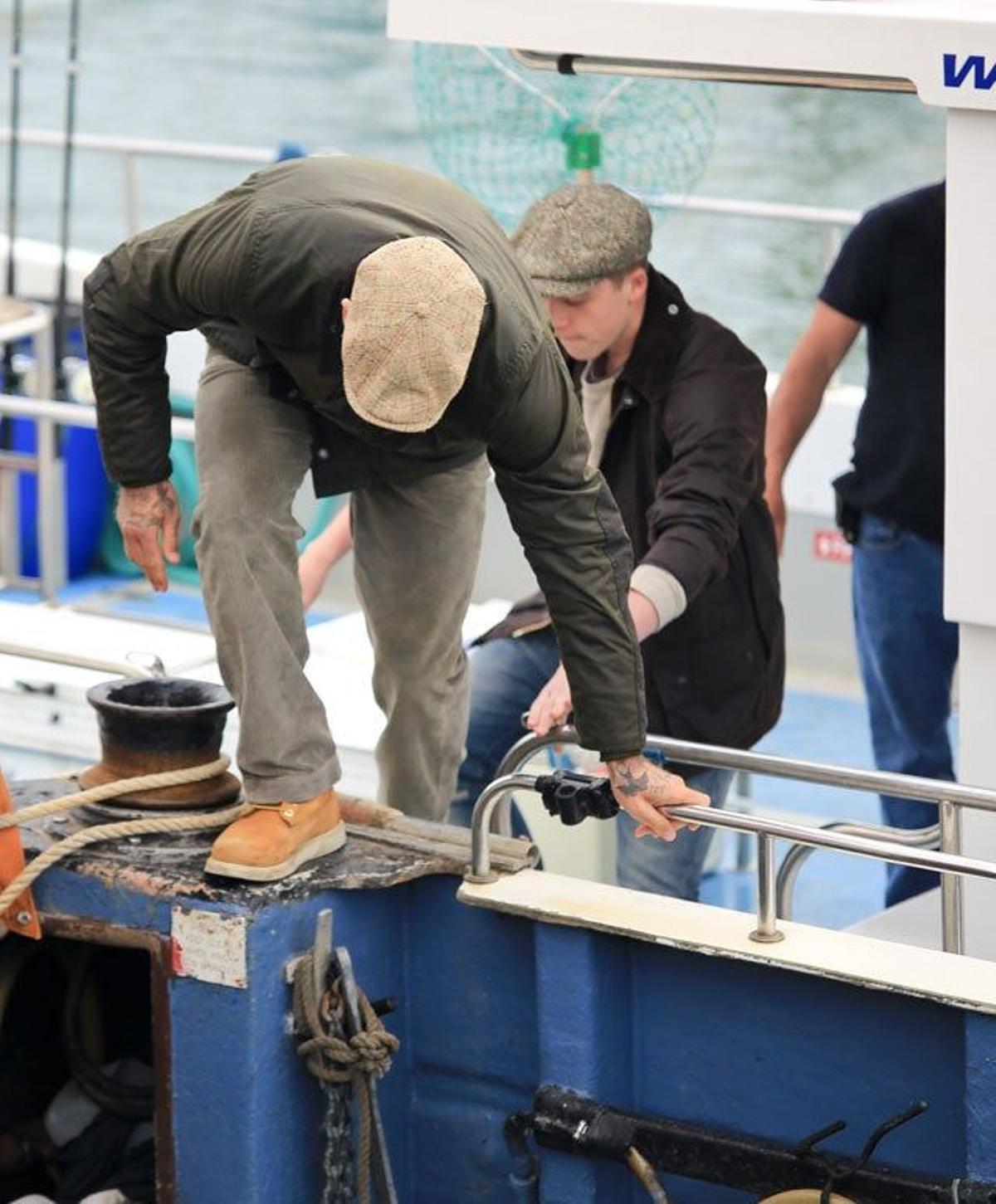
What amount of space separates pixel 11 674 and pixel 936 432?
8.38ft

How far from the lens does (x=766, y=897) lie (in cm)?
350

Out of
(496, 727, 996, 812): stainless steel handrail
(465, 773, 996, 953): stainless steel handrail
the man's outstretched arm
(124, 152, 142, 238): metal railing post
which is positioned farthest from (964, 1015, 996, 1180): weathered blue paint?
(124, 152, 142, 238): metal railing post

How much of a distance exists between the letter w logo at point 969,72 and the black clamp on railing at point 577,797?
1311 millimetres

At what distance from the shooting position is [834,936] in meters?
3.60

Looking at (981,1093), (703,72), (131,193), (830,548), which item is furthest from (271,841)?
(131,193)

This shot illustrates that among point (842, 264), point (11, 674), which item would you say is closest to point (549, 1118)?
point (842, 264)

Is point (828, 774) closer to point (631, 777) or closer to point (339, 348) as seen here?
point (631, 777)

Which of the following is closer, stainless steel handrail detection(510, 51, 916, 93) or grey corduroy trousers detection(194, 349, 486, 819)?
grey corduroy trousers detection(194, 349, 486, 819)

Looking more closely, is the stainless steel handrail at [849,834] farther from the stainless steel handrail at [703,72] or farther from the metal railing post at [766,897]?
the stainless steel handrail at [703,72]

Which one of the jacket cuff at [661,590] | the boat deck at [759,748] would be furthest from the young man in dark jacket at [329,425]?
the boat deck at [759,748]

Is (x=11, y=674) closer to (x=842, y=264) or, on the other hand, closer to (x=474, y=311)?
(x=842, y=264)

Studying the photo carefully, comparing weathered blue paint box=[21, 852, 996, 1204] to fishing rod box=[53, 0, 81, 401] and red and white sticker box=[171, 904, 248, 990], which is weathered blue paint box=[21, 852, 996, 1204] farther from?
fishing rod box=[53, 0, 81, 401]

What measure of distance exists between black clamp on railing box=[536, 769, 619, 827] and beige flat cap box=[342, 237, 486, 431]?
694mm

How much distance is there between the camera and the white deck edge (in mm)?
3430
